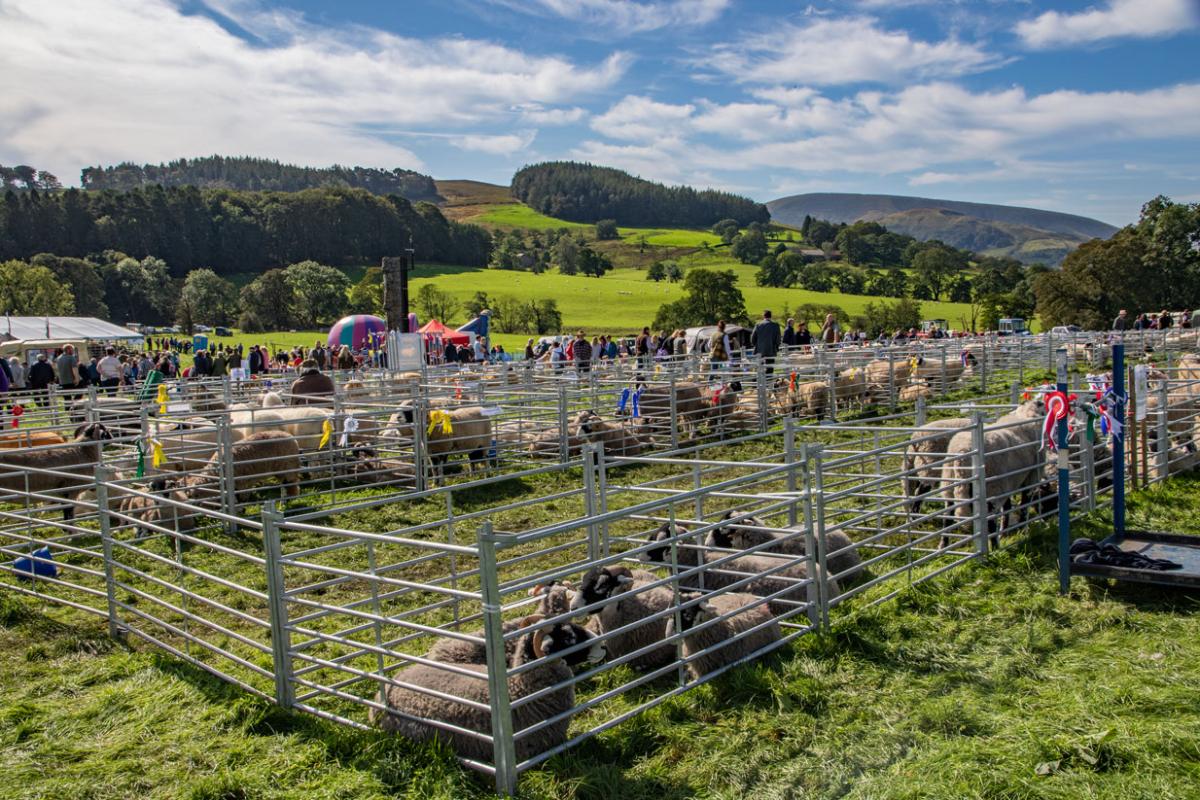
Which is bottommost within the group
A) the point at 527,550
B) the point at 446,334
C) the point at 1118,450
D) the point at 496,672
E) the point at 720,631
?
the point at 527,550

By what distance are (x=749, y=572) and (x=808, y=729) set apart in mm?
1889

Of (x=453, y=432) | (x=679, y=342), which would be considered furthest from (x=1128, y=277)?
(x=453, y=432)

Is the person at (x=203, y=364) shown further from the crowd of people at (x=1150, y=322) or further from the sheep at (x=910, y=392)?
the crowd of people at (x=1150, y=322)

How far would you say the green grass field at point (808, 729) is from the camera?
3758mm

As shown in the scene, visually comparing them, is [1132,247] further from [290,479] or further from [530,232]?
[530,232]

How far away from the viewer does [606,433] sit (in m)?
13.8

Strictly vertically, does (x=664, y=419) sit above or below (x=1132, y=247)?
below

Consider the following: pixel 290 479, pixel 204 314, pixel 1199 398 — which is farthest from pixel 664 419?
pixel 204 314

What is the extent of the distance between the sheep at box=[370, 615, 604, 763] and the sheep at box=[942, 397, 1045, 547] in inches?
180

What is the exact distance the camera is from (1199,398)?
33.9ft

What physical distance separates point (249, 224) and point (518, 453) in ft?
418

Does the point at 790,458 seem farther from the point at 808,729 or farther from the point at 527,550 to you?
the point at 808,729

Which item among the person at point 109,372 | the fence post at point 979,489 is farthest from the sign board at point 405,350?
the fence post at point 979,489

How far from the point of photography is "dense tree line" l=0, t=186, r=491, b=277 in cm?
11400
